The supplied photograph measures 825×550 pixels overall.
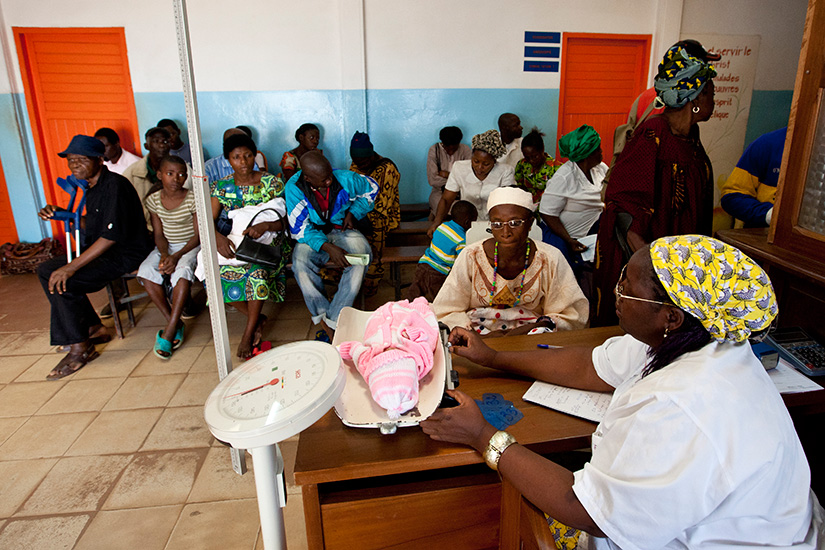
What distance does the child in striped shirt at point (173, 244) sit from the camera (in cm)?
404

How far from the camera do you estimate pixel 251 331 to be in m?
3.94

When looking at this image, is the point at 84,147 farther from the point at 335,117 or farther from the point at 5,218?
the point at 5,218

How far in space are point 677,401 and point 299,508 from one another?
72.6 inches

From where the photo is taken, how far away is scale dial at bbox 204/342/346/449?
1.01 metres

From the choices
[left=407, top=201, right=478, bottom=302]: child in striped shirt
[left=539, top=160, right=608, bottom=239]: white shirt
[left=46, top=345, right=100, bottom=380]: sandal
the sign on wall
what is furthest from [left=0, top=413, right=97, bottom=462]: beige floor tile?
the sign on wall

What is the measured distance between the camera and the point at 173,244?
4.25 meters

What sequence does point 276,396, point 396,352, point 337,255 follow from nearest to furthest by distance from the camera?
point 276,396
point 396,352
point 337,255

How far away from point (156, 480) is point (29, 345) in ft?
7.75

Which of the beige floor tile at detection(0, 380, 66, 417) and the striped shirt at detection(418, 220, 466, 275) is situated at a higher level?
the striped shirt at detection(418, 220, 466, 275)

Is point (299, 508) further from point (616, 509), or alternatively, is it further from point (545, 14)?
point (545, 14)

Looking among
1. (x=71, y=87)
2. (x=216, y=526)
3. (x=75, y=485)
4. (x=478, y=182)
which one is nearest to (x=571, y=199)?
(x=478, y=182)

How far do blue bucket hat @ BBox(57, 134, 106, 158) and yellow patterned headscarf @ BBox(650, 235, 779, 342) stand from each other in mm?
3911

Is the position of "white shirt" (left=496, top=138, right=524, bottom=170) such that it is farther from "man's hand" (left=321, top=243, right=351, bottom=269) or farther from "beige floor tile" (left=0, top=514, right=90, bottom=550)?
"beige floor tile" (left=0, top=514, right=90, bottom=550)

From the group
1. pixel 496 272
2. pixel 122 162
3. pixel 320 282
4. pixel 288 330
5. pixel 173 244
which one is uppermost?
pixel 122 162
